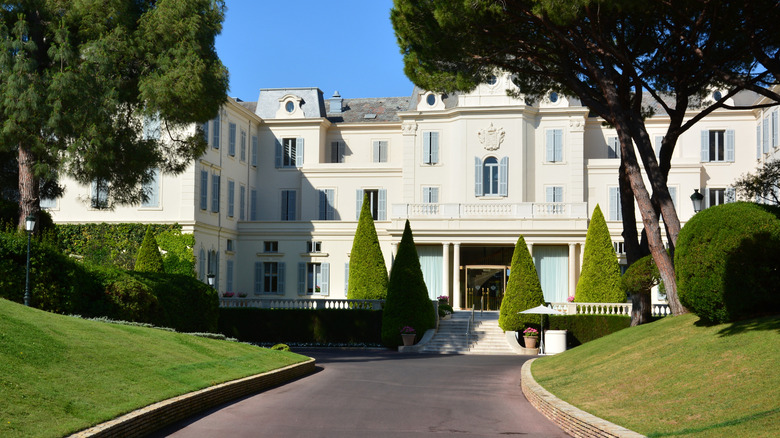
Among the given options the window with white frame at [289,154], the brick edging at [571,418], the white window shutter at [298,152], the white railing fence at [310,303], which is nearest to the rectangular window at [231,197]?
the window with white frame at [289,154]

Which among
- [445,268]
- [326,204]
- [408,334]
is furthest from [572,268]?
[326,204]

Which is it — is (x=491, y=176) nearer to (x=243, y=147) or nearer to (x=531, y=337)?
(x=243, y=147)

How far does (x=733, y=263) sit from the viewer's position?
1451cm

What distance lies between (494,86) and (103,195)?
2151cm

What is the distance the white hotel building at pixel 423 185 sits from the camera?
136ft

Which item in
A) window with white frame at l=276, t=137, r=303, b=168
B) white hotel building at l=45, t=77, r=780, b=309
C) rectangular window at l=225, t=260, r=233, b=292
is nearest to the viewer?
white hotel building at l=45, t=77, r=780, b=309

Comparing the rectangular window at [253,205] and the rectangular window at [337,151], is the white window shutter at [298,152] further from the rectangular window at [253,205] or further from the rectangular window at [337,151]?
the rectangular window at [253,205]

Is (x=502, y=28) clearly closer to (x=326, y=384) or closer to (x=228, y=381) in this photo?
(x=326, y=384)

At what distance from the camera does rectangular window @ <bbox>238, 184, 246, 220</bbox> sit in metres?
48.3

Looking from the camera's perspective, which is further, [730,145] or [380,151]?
[380,151]

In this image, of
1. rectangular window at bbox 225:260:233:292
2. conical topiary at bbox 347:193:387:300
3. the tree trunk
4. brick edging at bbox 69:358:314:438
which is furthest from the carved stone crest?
brick edging at bbox 69:358:314:438

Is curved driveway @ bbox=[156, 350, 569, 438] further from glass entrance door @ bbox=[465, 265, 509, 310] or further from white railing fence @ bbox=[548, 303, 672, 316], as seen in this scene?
glass entrance door @ bbox=[465, 265, 509, 310]

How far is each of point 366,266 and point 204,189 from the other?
32.9 ft

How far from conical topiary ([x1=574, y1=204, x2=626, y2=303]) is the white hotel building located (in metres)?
4.17
